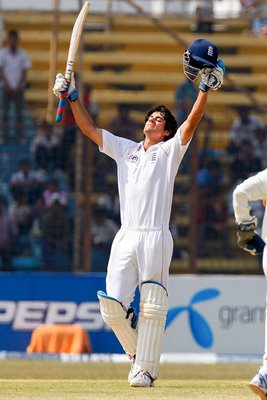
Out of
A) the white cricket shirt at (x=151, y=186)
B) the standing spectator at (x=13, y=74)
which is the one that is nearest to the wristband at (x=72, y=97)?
the white cricket shirt at (x=151, y=186)

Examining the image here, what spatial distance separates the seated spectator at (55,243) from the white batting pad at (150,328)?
709cm

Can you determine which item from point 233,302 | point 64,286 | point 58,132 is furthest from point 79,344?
point 58,132

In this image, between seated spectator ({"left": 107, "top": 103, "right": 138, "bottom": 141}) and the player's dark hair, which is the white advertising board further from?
the player's dark hair

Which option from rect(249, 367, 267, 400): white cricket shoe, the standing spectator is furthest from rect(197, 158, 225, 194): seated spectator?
rect(249, 367, 267, 400): white cricket shoe

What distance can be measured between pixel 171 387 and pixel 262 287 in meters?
6.40

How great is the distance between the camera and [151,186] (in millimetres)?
8906

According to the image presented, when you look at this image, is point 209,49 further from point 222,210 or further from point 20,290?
point 222,210

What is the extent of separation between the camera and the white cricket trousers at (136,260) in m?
8.80

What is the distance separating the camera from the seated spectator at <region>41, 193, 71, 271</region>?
1586cm

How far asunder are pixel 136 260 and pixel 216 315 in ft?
20.8

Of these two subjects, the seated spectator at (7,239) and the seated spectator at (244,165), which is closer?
the seated spectator at (7,239)

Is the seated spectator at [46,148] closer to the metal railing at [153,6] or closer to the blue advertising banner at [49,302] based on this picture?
the blue advertising banner at [49,302]

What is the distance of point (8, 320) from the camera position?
1492 cm

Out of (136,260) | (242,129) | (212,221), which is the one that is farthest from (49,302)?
(136,260)
